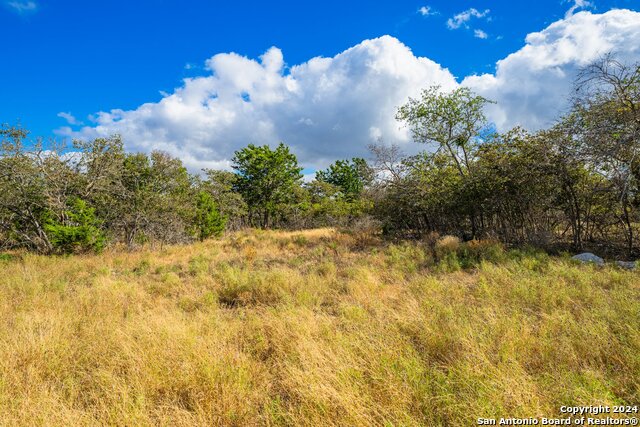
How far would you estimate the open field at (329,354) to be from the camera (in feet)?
7.49

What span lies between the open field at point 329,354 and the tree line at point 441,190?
14.3 ft

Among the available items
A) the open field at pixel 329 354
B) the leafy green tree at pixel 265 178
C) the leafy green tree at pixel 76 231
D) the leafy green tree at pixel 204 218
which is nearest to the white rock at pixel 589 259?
the open field at pixel 329 354

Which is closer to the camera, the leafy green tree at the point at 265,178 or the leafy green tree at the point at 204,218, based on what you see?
the leafy green tree at the point at 204,218

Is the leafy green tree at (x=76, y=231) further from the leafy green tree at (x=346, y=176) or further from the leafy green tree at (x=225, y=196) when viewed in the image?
the leafy green tree at (x=346, y=176)

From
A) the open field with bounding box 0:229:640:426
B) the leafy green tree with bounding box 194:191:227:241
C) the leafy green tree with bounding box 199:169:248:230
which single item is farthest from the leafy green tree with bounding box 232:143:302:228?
the open field with bounding box 0:229:640:426

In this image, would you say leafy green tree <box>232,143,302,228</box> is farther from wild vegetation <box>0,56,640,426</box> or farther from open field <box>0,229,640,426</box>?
open field <box>0,229,640,426</box>

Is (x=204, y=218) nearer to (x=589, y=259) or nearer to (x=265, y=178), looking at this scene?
(x=265, y=178)

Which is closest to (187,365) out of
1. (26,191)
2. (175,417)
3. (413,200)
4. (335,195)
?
(175,417)

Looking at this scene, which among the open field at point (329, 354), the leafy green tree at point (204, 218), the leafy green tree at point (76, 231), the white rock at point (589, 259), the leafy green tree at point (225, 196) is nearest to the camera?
the open field at point (329, 354)

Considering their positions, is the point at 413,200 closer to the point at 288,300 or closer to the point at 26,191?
the point at 288,300

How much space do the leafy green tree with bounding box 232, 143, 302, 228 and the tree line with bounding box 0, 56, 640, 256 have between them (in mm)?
11546

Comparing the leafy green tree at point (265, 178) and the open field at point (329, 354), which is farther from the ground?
the leafy green tree at point (265, 178)

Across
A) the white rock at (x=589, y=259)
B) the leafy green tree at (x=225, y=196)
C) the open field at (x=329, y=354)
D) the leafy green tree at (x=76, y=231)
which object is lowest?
the open field at (x=329, y=354)

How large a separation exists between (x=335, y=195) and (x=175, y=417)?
36019 millimetres
